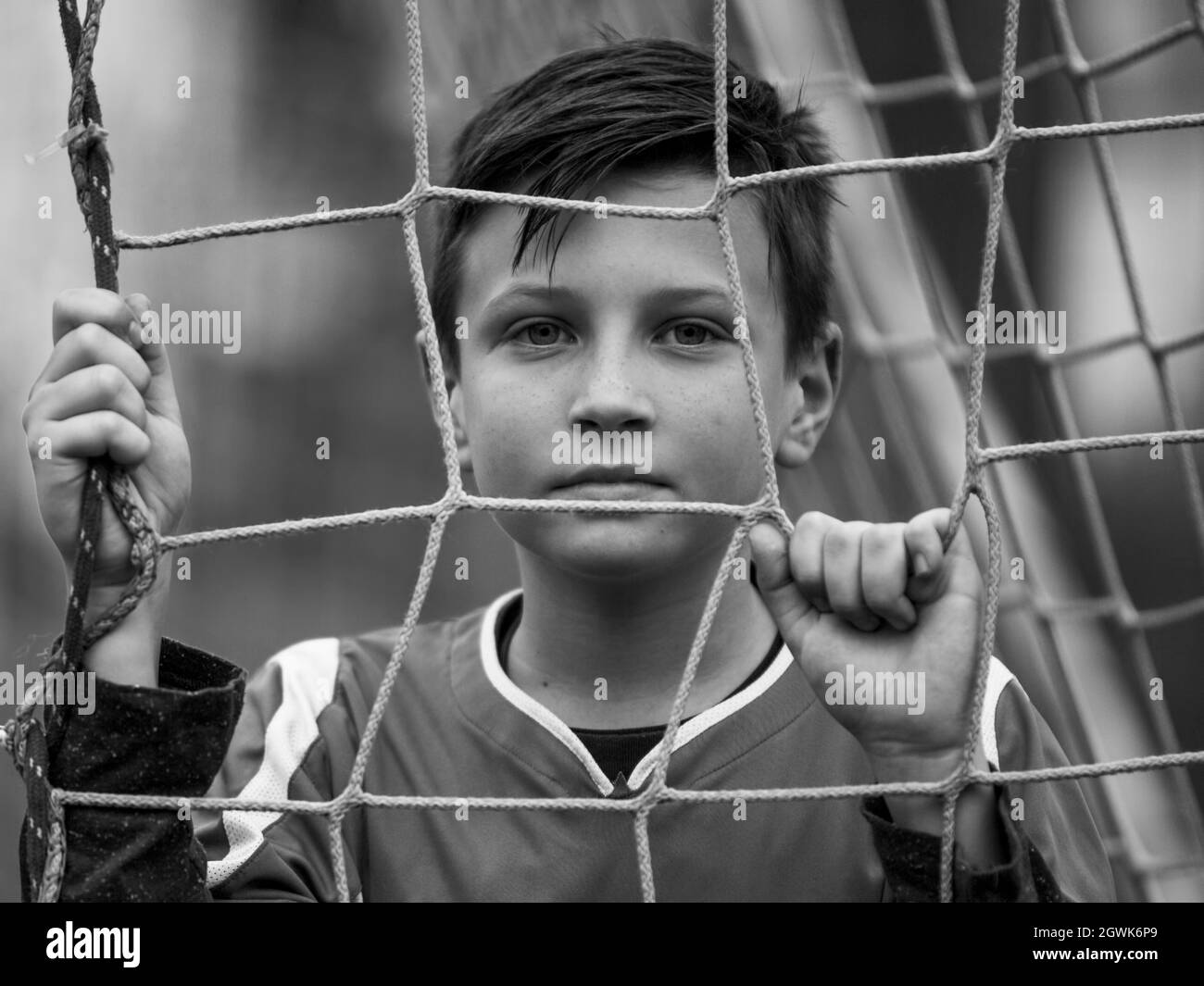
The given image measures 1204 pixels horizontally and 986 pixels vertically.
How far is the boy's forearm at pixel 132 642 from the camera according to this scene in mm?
825

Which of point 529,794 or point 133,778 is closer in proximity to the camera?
point 133,778

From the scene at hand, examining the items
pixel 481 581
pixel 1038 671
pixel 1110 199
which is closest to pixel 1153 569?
pixel 1038 671

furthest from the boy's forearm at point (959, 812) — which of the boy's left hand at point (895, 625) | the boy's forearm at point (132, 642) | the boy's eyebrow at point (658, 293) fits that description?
the boy's forearm at point (132, 642)

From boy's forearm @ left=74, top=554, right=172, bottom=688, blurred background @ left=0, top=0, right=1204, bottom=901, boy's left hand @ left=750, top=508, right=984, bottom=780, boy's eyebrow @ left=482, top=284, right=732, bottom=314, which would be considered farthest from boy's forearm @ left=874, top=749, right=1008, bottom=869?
blurred background @ left=0, top=0, right=1204, bottom=901

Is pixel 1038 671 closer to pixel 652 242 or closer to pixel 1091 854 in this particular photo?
pixel 1091 854

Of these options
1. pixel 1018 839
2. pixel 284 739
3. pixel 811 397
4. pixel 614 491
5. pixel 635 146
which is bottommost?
pixel 1018 839

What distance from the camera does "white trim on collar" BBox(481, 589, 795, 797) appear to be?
1037mm

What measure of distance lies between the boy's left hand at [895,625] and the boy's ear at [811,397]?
0.25 m

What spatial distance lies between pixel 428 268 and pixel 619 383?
5.38 ft

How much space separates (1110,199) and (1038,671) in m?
0.60


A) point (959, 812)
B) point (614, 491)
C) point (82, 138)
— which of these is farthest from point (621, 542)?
point (82, 138)

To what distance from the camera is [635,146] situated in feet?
3.27

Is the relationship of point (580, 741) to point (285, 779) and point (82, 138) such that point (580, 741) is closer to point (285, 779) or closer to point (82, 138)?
point (285, 779)

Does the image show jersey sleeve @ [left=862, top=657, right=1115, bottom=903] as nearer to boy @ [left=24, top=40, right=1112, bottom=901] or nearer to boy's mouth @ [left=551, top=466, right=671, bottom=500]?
boy @ [left=24, top=40, right=1112, bottom=901]
